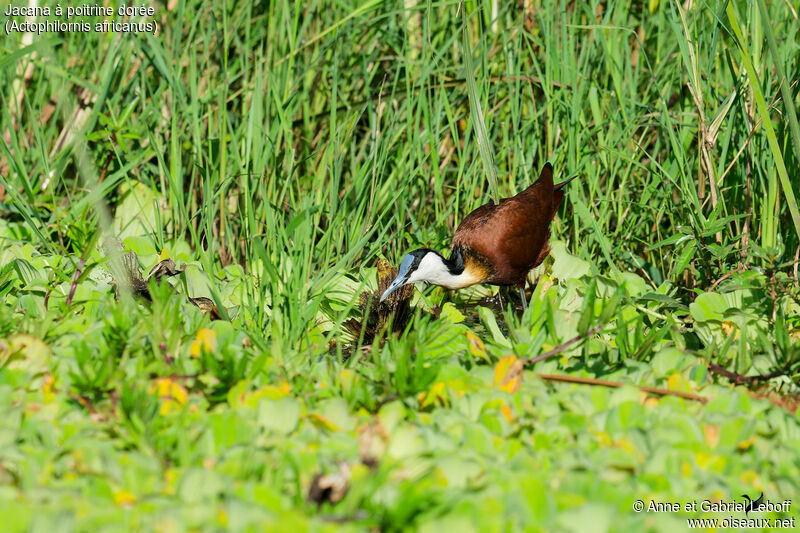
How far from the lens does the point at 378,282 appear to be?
3408 mm

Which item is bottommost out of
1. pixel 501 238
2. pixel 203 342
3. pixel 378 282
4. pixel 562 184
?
pixel 378 282

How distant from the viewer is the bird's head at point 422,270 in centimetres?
329

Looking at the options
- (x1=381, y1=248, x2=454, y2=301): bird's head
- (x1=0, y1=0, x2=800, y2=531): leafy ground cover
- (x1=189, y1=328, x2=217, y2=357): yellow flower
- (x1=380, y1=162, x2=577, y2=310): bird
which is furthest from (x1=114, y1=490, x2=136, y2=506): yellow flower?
(x1=380, y1=162, x2=577, y2=310): bird

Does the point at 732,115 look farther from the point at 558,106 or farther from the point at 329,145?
the point at 329,145

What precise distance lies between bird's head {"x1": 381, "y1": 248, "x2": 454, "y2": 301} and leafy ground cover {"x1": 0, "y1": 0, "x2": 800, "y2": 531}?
5.4 inches

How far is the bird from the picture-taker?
3605 mm

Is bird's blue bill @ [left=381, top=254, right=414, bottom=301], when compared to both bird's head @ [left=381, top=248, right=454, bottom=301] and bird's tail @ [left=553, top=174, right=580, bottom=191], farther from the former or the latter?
bird's tail @ [left=553, top=174, right=580, bottom=191]

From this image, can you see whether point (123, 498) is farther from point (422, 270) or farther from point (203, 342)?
point (422, 270)

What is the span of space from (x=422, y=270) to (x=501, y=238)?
45 cm

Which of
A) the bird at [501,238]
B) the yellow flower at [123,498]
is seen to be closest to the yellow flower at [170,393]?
the yellow flower at [123,498]

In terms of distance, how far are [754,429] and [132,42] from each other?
127 inches

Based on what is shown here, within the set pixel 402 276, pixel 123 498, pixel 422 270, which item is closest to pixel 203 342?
pixel 123 498

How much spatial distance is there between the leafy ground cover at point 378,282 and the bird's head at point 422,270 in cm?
14

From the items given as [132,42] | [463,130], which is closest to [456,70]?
[463,130]
